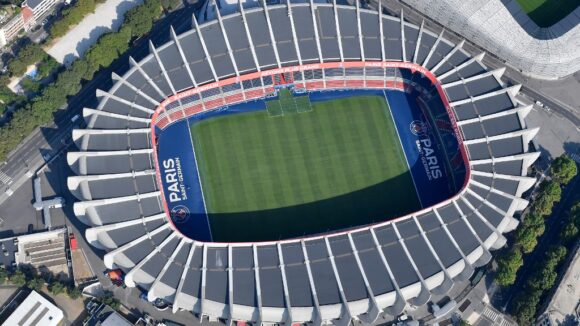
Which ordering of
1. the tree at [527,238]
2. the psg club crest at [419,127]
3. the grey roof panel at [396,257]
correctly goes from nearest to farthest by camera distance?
the grey roof panel at [396,257]
the tree at [527,238]
the psg club crest at [419,127]

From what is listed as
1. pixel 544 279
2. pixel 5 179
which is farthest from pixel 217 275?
pixel 544 279

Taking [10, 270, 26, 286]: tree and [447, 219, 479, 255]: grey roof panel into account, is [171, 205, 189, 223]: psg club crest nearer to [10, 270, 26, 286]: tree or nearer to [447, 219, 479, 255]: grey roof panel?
[10, 270, 26, 286]: tree

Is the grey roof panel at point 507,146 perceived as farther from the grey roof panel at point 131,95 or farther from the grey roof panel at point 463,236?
the grey roof panel at point 131,95

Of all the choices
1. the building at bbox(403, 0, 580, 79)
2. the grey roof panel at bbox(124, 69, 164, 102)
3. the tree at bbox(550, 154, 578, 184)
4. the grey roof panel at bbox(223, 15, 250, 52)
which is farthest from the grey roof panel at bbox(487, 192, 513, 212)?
the grey roof panel at bbox(124, 69, 164, 102)

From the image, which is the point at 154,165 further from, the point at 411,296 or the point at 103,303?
the point at 411,296

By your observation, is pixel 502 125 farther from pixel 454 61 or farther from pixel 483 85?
pixel 454 61

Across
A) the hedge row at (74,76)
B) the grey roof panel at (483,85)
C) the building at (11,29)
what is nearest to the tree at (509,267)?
the grey roof panel at (483,85)

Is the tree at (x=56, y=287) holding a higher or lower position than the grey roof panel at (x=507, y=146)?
lower
